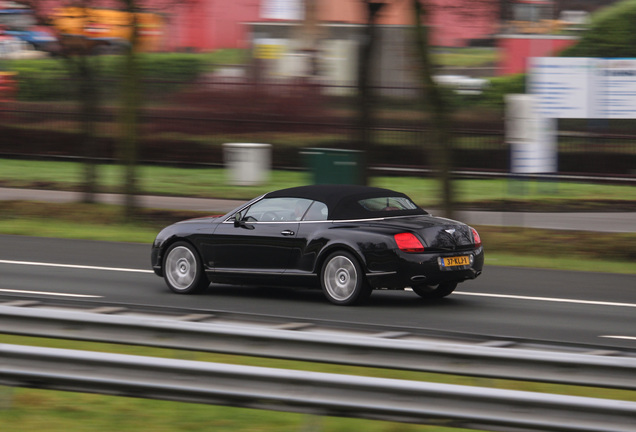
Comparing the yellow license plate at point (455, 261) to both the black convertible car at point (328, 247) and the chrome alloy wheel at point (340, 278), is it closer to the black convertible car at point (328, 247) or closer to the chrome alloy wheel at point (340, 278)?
the black convertible car at point (328, 247)

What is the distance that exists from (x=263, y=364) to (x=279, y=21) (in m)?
30.3

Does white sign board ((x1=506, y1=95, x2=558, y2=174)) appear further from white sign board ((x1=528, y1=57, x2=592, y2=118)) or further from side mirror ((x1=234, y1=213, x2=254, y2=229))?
side mirror ((x1=234, y1=213, x2=254, y2=229))

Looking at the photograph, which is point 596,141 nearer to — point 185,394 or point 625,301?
point 625,301

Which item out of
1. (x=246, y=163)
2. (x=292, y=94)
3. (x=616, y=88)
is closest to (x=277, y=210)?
(x=616, y=88)

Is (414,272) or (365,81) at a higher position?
(365,81)

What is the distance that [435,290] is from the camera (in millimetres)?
11969

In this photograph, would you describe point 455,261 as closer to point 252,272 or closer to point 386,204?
point 386,204

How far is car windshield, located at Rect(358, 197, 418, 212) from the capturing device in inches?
450

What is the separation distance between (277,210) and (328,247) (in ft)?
2.98

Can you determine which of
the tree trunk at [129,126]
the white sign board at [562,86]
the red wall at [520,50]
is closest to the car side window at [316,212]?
the tree trunk at [129,126]

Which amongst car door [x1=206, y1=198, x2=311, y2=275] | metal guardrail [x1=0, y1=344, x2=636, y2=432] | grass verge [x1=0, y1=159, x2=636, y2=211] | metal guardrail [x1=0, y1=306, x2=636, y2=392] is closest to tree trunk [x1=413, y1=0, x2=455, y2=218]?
grass verge [x1=0, y1=159, x2=636, y2=211]

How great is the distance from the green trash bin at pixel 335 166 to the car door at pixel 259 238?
7910mm

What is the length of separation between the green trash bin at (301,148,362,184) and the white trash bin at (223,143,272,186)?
685 cm

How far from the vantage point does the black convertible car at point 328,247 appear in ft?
35.5
